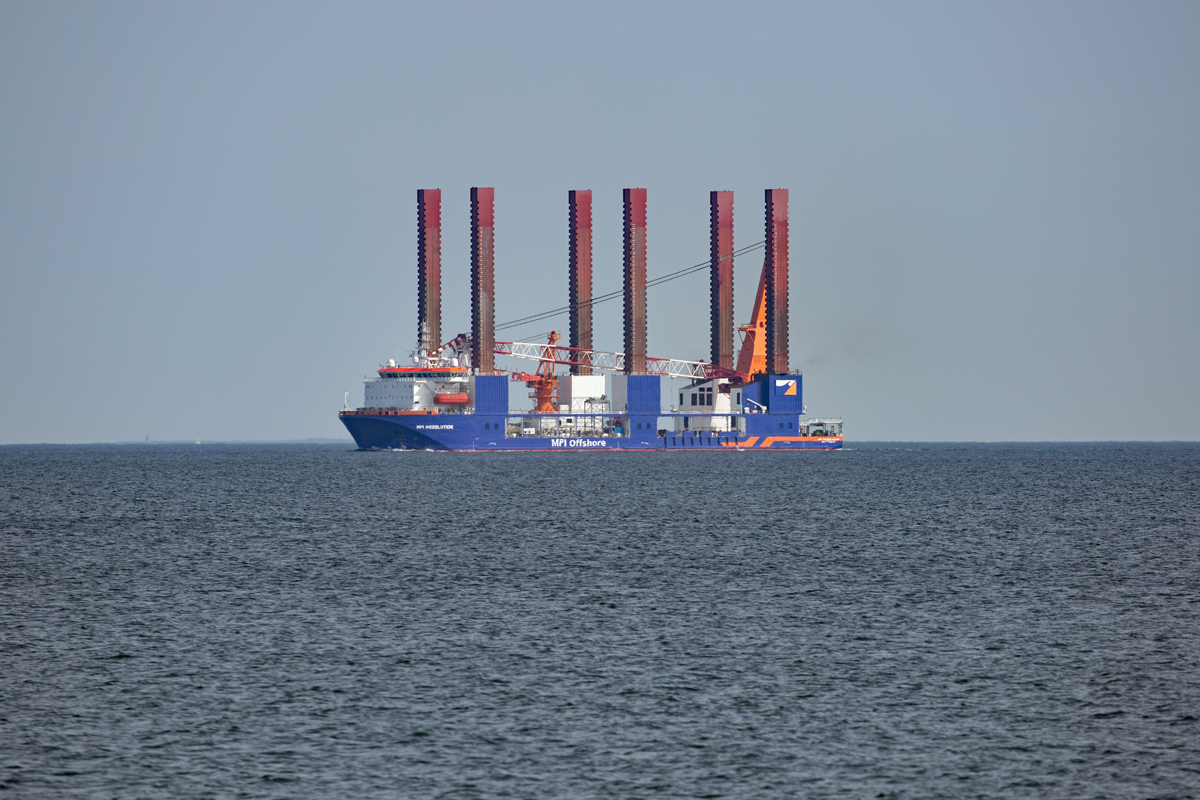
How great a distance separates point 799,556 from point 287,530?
23.3 metres

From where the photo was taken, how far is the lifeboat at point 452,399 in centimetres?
12800

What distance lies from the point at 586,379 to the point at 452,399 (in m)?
16.4

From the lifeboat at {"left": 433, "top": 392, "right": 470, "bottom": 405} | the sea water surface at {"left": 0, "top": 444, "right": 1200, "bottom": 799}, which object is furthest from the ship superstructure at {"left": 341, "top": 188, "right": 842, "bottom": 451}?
the sea water surface at {"left": 0, "top": 444, "right": 1200, "bottom": 799}

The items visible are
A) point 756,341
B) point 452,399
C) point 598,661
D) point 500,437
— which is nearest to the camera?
point 598,661

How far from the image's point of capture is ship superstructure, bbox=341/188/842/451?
12862 centimetres

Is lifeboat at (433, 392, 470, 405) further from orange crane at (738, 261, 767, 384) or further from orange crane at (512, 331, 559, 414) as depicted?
orange crane at (738, 261, 767, 384)

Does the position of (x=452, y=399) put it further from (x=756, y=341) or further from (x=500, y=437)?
(x=756, y=341)

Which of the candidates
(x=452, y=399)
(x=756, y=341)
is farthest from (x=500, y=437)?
(x=756, y=341)

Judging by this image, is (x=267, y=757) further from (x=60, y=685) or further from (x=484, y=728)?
(x=60, y=685)

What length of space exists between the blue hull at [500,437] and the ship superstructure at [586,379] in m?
0.15

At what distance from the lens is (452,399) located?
420ft

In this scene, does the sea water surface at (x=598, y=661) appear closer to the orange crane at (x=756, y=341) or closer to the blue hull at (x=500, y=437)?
the blue hull at (x=500, y=437)

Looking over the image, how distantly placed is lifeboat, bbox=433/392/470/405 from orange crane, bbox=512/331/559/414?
7985 mm

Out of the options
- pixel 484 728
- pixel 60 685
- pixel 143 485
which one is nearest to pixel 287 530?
pixel 60 685
